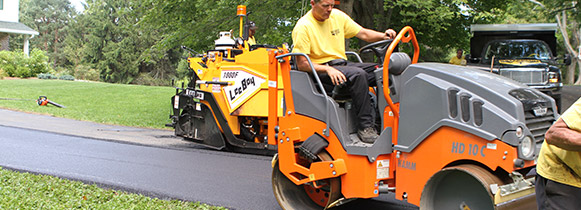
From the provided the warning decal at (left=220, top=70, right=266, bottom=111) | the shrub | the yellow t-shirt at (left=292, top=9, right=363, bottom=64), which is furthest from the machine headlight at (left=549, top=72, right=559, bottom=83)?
the shrub

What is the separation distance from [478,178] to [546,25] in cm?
1438

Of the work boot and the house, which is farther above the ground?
the house

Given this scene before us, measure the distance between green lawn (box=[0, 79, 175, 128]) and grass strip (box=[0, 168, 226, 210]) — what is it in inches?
309

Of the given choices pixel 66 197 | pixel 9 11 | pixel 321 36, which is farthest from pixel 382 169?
pixel 9 11

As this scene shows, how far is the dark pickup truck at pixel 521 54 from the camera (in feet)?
43.2

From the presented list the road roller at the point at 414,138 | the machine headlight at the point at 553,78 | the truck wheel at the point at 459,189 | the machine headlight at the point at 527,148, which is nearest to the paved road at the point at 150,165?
the road roller at the point at 414,138

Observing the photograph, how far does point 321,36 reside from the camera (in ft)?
16.7

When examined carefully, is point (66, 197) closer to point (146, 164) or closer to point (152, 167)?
point (152, 167)

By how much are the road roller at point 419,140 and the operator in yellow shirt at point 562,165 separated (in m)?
0.40

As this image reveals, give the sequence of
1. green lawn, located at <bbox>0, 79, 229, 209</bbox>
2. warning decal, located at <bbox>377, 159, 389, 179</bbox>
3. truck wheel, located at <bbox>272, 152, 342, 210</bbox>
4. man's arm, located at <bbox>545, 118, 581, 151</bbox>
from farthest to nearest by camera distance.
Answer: green lawn, located at <bbox>0, 79, 229, 209</bbox> → truck wheel, located at <bbox>272, 152, 342, 210</bbox> → warning decal, located at <bbox>377, 159, 389, 179</bbox> → man's arm, located at <bbox>545, 118, 581, 151</bbox>

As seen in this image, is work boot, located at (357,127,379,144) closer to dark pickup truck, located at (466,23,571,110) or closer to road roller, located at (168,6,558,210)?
road roller, located at (168,6,558,210)

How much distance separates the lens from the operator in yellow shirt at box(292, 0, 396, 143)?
15.2ft

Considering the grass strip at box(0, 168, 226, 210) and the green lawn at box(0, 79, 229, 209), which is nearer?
the grass strip at box(0, 168, 226, 210)

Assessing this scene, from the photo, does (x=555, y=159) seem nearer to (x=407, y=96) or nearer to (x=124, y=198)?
(x=407, y=96)
